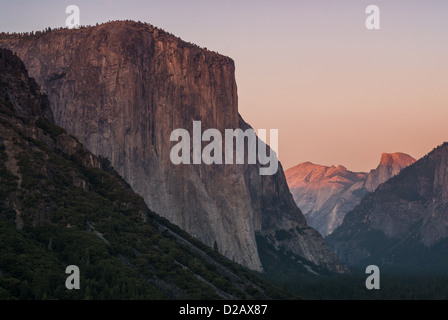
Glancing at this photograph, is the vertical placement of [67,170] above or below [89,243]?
above

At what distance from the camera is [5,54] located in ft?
608

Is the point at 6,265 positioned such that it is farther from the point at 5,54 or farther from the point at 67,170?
the point at 5,54

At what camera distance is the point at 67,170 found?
17662 cm

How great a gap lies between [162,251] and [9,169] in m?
36.2
